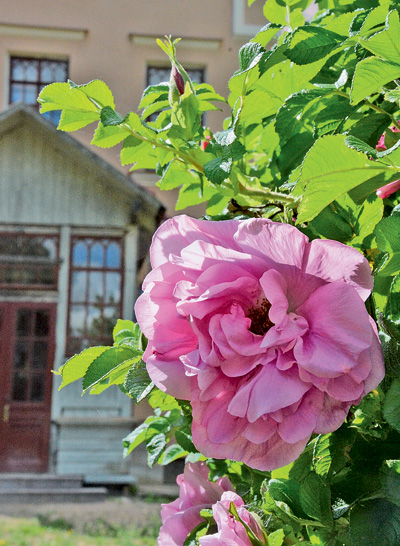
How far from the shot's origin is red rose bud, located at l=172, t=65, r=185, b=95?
1.50ft

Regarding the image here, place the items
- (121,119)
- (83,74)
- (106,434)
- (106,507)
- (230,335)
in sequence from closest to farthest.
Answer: (230,335)
(121,119)
(106,507)
(106,434)
(83,74)

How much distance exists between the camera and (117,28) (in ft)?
25.5

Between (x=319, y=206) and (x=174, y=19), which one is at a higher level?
(x=174, y=19)

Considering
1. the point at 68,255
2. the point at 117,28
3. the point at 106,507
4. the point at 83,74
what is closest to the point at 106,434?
the point at 106,507

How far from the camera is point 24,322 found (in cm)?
636

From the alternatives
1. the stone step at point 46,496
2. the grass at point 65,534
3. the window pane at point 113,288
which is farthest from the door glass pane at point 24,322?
the grass at point 65,534

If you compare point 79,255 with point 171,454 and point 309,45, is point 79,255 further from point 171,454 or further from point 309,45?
point 309,45

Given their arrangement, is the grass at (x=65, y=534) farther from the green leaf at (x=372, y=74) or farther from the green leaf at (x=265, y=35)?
the green leaf at (x=372, y=74)

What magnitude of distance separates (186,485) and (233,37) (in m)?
7.92

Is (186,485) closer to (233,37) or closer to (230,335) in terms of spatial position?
(230,335)

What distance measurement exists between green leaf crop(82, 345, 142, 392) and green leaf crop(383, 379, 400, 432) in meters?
0.17

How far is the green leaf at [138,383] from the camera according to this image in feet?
1.25

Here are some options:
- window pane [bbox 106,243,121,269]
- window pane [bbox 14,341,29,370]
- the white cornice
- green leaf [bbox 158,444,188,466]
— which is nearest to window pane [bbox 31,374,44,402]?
window pane [bbox 14,341,29,370]

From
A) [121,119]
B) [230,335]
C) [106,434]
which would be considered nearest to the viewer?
[230,335]
